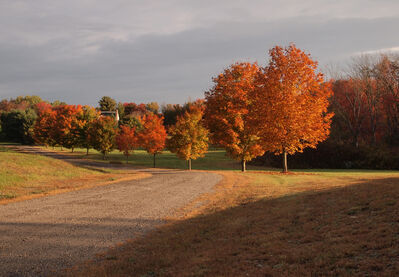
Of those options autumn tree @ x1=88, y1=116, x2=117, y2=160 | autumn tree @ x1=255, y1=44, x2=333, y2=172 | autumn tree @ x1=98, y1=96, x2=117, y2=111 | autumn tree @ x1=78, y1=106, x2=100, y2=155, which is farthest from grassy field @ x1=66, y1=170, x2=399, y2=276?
autumn tree @ x1=98, y1=96, x2=117, y2=111

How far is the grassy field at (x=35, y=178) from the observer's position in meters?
18.0

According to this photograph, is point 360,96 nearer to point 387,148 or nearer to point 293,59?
point 387,148

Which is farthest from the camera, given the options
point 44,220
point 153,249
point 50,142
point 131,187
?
point 50,142

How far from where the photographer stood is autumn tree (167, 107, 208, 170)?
4175cm

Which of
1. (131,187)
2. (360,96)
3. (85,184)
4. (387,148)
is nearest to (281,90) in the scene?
(131,187)

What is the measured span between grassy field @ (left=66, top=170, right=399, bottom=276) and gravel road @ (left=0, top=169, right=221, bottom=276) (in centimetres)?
89

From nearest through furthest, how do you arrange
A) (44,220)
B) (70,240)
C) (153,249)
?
(153,249) → (70,240) → (44,220)

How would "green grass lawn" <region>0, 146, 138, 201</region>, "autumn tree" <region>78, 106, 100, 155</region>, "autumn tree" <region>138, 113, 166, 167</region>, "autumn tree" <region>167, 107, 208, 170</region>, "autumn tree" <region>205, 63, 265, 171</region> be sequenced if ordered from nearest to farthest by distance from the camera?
"green grass lawn" <region>0, 146, 138, 201</region> < "autumn tree" <region>205, 63, 265, 171</region> < "autumn tree" <region>167, 107, 208, 170</region> < "autumn tree" <region>138, 113, 166, 167</region> < "autumn tree" <region>78, 106, 100, 155</region>

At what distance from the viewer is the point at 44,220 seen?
11305 millimetres

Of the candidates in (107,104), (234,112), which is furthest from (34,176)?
(107,104)

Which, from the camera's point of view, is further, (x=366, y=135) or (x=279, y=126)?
(x=366, y=135)

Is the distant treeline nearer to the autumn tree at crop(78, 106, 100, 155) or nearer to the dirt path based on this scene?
the autumn tree at crop(78, 106, 100, 155)

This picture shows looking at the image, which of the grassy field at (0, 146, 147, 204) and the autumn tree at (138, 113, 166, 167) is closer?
the grassy field at (0, 146, 147, 204)

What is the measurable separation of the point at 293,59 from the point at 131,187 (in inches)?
726
